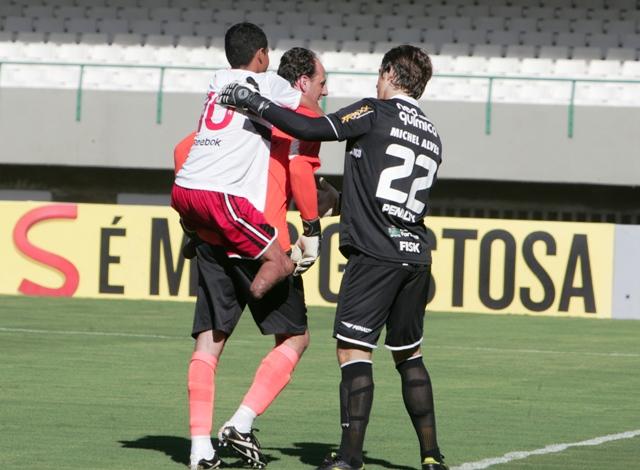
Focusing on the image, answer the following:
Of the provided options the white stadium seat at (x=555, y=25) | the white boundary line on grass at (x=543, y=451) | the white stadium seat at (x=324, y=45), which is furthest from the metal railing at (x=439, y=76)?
the white boundary line on grass at (x=543, y=451)

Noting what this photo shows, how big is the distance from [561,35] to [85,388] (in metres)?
19.8

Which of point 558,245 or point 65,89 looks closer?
point 558,245

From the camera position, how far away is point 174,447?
7.73 metres

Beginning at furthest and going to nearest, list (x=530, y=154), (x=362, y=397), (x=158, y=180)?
(x=158, y=180) < (x=530, y=154) < (x=362, y=397)

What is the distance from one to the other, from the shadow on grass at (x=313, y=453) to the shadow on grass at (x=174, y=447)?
0.17m

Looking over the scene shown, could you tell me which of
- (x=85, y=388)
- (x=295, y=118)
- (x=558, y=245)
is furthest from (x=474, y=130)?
(x=295, y=118)

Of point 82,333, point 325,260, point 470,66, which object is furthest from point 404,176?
point 470,66

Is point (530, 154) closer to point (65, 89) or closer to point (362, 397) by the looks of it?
point (65, 89)

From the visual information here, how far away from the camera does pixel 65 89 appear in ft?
88.0

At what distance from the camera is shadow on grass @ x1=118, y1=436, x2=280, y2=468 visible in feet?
23.7

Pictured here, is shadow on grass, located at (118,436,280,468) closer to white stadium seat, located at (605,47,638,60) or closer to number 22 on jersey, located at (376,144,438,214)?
number 22 on jersey, located at (376,144,438,214)

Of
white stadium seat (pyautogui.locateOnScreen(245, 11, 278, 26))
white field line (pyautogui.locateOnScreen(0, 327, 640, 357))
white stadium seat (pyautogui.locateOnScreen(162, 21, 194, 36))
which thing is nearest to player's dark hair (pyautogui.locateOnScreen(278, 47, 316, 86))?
white field line (pyautogui.locateOnScreen(0, 327, 640, 357))

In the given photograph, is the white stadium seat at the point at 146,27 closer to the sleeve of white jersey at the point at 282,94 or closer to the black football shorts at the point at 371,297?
the sleeve of white jersey at the point at 282,94

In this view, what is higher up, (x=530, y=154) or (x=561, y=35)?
(x=561, y=35)
